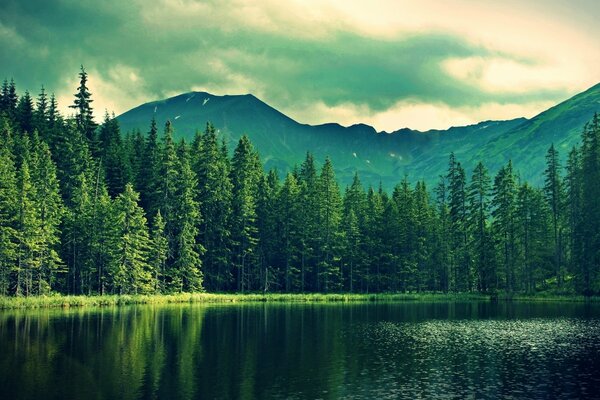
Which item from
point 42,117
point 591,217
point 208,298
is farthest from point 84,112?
point 591,217

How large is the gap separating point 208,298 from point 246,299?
6.76m

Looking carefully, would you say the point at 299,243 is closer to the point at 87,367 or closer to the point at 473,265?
the point at 473,265

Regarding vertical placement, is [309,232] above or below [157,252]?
A: above

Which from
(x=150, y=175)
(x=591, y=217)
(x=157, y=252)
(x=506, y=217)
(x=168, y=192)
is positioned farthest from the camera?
(x=506, y=217)

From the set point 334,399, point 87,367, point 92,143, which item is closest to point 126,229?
point 92,143

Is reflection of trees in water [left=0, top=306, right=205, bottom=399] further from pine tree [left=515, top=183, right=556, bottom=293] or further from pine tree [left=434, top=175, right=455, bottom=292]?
pine tree [left=515, top=183, right=556, bottom=293]

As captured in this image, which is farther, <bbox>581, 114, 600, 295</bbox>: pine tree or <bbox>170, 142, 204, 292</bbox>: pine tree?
<bbox>581, 114, 600, 295</bbox>: pine tree

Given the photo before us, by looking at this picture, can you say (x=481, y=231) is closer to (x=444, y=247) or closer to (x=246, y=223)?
(x=444, y=247)

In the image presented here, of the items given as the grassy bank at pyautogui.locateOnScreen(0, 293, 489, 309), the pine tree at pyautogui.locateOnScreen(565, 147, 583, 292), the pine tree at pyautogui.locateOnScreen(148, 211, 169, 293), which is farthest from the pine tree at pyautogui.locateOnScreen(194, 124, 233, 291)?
the pine tree at pyautogui.locateOnScreen(565, 147, 583, 292)

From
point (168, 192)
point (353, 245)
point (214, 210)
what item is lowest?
point (353, 245)

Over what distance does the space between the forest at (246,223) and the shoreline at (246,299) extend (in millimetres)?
2398

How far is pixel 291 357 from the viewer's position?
36.6m

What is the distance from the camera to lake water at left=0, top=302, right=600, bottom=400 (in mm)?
26891

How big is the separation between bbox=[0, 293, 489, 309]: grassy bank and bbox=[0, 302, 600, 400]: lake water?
755cm
